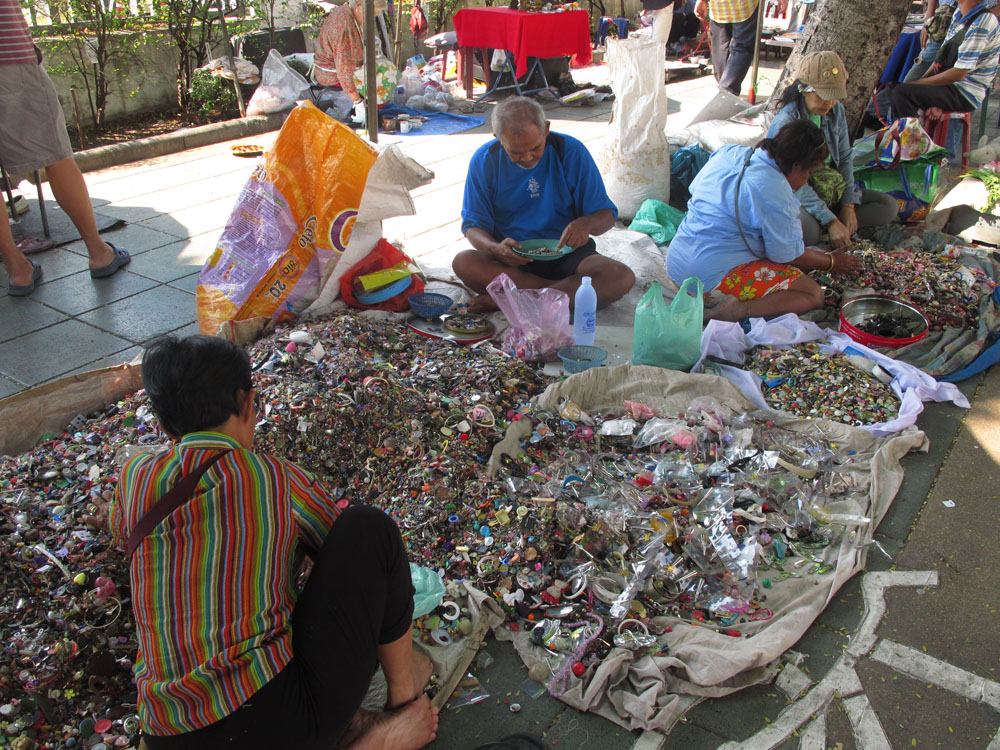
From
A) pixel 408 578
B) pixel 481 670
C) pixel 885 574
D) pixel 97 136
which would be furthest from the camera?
pixel 97 136

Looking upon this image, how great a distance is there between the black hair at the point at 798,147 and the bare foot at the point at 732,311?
718mm

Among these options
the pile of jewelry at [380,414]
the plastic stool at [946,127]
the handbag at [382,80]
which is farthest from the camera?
the handbag at [382,80]

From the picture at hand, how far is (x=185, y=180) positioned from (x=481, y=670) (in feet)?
18.4

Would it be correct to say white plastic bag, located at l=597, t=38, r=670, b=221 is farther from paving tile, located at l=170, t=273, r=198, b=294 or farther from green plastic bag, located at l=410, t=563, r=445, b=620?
green plastic bag, located at l=410, t=563, r=445, b=620

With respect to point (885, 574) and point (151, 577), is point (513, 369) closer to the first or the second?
point (885, 574)

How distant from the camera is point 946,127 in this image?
6.41m

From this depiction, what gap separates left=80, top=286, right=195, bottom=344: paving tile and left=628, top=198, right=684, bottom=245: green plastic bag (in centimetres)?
304

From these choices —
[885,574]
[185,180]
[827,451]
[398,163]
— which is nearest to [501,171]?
[398,163]

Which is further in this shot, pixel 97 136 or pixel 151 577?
pixel 97 136

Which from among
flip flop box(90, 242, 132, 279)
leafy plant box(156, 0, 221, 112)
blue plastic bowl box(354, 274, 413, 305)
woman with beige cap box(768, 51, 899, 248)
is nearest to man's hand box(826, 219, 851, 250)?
woman with beige cap box(768, 51, 899, 248)

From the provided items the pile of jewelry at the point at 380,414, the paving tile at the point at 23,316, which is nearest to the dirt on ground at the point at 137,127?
the paving tile at the point at 23,316

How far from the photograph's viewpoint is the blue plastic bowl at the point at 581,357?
361 cm

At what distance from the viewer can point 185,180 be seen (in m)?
6.45

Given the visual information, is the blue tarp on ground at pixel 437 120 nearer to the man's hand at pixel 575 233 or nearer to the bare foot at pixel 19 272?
the man's hand at pixel 575 233
